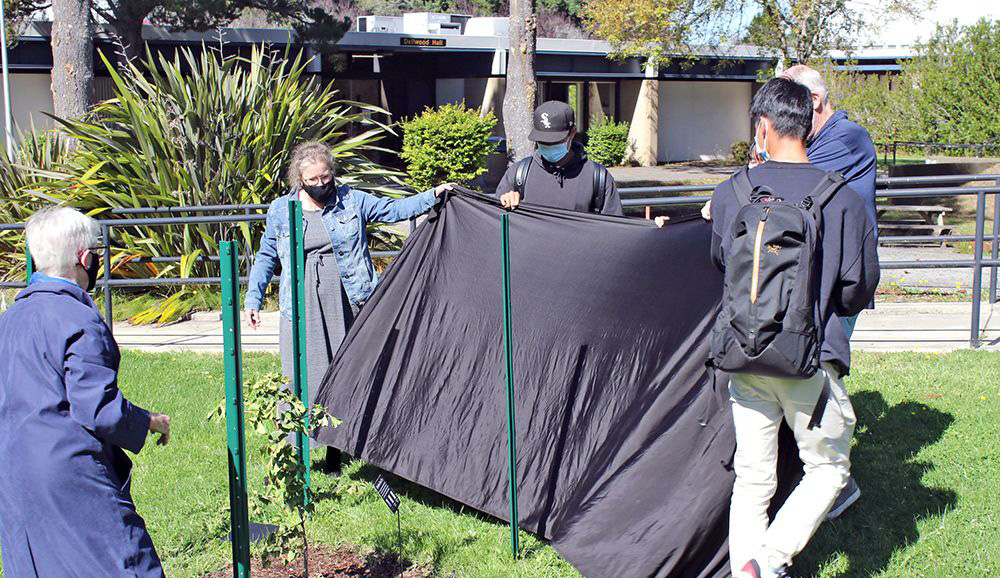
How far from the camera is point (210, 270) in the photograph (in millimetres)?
10844

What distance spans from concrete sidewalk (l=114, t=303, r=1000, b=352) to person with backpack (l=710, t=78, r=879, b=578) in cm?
453

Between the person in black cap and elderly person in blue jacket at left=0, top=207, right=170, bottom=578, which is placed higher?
the person in black cap

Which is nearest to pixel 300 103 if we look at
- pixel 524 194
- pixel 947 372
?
pixel 524 194

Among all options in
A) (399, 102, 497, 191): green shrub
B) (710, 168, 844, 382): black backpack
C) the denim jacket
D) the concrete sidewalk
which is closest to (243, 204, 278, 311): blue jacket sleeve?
the denim jacket

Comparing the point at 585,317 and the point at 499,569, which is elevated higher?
the point at 585,317

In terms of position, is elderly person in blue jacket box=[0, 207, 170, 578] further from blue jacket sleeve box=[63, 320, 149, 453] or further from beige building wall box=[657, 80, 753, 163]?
beige building wall box=[657, 80, 753, 163]

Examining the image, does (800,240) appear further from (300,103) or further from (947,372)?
(300,103)

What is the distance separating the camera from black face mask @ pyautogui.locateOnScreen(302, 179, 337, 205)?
526 centimetres

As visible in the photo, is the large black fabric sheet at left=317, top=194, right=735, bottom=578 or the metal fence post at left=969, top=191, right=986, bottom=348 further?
the metal fence post at left=969, top=191, right=986, bottom=348

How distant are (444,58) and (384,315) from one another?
28.0 meters

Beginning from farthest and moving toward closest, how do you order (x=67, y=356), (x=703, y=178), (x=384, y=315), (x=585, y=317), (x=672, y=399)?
(x=703, y=178) < (x=384, y=315) < (x=585, y=317) < (x=672, y=399) < (x=67, y=356)

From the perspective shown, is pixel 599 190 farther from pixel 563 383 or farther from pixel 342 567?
pixel 342 567

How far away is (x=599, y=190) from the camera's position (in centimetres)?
534

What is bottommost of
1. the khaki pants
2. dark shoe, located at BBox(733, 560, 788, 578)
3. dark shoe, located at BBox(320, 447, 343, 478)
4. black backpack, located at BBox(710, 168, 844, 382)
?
dark shoe, located at BBox(320, 447, 343, 478)
